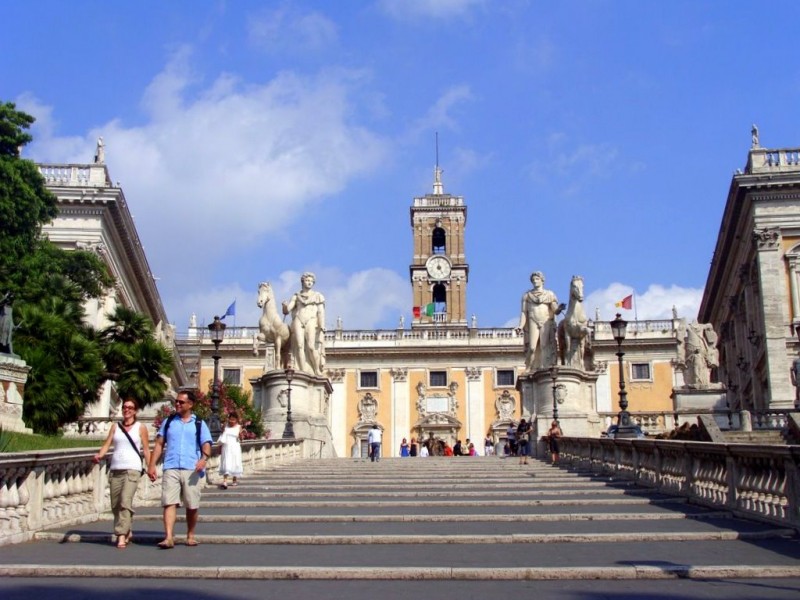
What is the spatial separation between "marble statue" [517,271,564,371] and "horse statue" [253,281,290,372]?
762cm

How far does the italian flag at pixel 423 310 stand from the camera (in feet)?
264

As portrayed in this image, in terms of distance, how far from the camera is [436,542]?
9.82 metres

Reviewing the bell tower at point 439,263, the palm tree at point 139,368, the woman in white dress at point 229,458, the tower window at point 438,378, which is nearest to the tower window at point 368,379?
the tower window at point 438,378

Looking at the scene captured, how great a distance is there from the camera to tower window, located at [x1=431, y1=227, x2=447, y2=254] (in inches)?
3356

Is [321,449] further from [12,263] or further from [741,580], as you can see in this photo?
[741,580]

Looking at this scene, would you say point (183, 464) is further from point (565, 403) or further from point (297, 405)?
point (297, 405)

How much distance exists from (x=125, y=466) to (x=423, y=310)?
71.7 metres

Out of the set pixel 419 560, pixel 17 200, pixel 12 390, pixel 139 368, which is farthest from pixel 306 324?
pixel 419 560

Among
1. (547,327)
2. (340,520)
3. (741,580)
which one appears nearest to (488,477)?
(340,520)

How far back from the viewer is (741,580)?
752 centimetres

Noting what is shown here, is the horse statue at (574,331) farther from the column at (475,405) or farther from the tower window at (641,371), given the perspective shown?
the tower window at (641,371)

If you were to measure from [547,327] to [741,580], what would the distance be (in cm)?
2019

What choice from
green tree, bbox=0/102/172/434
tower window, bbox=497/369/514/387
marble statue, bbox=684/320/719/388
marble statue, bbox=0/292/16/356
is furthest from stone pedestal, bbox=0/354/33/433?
tower window, bbox=497/369/514/387

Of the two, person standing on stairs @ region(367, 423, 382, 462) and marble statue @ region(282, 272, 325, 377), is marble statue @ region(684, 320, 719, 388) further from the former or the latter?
marble statue @ region(282, 272, 325, 377)
